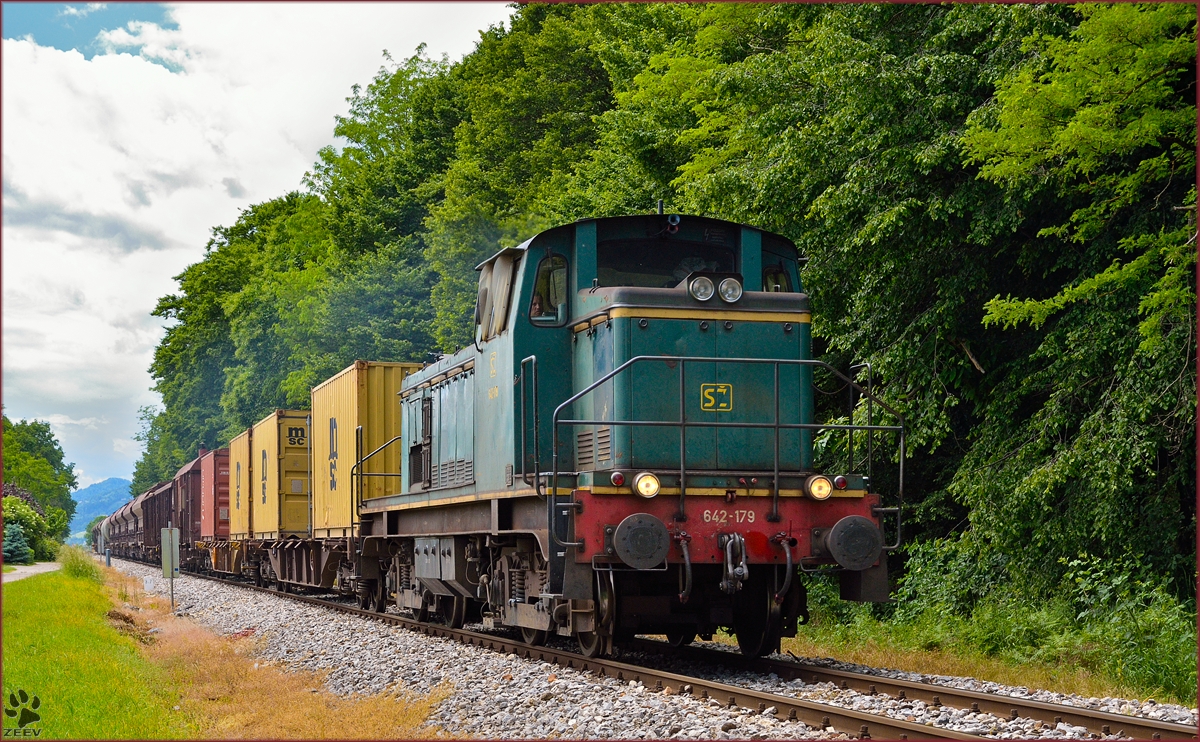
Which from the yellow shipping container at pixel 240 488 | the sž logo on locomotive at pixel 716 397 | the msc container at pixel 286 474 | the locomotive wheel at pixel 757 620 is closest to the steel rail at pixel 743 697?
the locomotive wheel at pixel 757 620

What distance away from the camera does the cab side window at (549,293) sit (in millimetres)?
10070

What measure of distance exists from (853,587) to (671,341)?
8.50ft

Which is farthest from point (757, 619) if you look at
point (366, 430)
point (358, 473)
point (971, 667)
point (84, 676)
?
point (366, 430)

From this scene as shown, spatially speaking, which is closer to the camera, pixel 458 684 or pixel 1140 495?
pixel 458 684

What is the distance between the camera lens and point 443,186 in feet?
125

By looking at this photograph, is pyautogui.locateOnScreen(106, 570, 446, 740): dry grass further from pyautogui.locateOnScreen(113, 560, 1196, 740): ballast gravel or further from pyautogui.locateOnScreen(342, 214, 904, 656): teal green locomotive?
pyautogui.locateOnScreen(342, 214, 904, 656): teal green locomotive

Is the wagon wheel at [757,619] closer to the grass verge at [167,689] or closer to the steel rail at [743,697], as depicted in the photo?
the steel rail at [743,697]

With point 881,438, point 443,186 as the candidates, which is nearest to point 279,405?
point 443,186

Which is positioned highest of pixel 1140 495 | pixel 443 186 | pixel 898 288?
pixel 443 186

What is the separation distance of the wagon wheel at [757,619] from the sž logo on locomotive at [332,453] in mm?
10557

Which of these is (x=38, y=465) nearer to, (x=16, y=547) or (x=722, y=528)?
(x=16, y=547)

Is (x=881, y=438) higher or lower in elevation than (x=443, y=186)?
lower

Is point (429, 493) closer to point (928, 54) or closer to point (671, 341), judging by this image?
point (671, 341)

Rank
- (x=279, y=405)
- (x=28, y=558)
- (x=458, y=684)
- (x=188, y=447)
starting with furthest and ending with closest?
1. (x=188, y=447)
2. (x=279, y=405)
3. (x=28, y=558)
4. (x=458, y=684)
